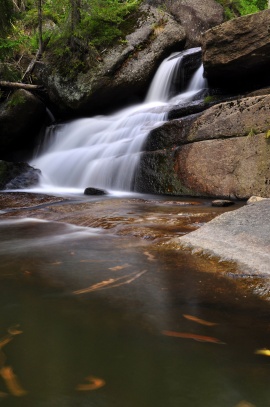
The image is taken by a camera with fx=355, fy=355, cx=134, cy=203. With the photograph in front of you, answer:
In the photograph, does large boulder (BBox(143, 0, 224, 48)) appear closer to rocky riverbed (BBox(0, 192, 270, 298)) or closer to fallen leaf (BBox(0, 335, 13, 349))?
rocky riverbed (BBox(0, 192, 270, 298))

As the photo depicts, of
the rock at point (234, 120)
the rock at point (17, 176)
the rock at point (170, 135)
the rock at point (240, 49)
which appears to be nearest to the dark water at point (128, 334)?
the rock at point (234, 120)

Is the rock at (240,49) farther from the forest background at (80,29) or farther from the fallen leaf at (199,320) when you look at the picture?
the fallen leaf at (199,320)

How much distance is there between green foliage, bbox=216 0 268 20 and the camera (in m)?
15.8

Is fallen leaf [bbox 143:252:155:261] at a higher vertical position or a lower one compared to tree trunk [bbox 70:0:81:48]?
lower

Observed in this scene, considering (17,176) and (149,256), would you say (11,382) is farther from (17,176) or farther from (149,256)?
(17,176)

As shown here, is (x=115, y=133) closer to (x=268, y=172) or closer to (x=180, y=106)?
(x=180, y=106)

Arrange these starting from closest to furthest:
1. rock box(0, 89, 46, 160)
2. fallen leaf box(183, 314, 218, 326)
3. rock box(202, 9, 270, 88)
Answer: fallen leaf box(183, 314, 218, 326)
rock box(202, 9, 270, 88)
rock box(0, 89, 46, 160)

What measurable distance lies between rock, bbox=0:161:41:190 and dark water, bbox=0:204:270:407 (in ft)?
23.0

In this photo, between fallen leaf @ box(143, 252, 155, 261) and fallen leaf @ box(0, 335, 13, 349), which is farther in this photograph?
fallen leaf @ box(143, 252, 155, 261)

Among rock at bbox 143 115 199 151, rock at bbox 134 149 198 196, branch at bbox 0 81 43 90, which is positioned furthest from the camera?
branch at bbox 0 81 43 90

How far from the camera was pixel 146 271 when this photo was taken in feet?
8.28

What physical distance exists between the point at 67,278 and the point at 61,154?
8.82 metres

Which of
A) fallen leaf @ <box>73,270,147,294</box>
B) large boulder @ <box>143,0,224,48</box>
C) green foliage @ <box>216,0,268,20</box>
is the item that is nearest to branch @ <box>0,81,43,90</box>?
large boulder @ <box>143,0,224,48</box>

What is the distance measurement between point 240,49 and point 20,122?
7.79m
